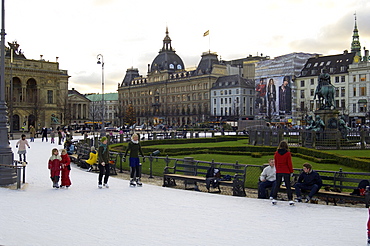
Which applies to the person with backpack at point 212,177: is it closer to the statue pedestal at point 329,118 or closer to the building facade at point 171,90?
the statue pedestal at point 329,118

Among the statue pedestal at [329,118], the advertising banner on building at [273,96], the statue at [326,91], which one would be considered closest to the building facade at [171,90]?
the advertising banner on building at [273,96]

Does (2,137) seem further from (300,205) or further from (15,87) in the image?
(15,87)

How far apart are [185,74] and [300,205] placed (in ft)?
354

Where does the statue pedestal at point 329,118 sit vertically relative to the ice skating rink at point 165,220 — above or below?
above

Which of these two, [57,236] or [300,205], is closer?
[57,236]

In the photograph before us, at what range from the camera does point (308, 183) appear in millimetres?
11820

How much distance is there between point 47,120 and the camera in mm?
85125

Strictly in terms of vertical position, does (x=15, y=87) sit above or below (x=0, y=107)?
above

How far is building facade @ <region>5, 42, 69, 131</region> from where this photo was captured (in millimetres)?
79581

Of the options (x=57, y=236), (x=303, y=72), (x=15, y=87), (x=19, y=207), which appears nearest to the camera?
(x=57, y=236)

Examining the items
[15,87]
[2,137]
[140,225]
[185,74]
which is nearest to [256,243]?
[140,225]

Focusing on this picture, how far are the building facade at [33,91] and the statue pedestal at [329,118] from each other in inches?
2327

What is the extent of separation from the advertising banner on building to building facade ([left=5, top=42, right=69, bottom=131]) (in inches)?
1716

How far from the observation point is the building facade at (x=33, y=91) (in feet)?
261
